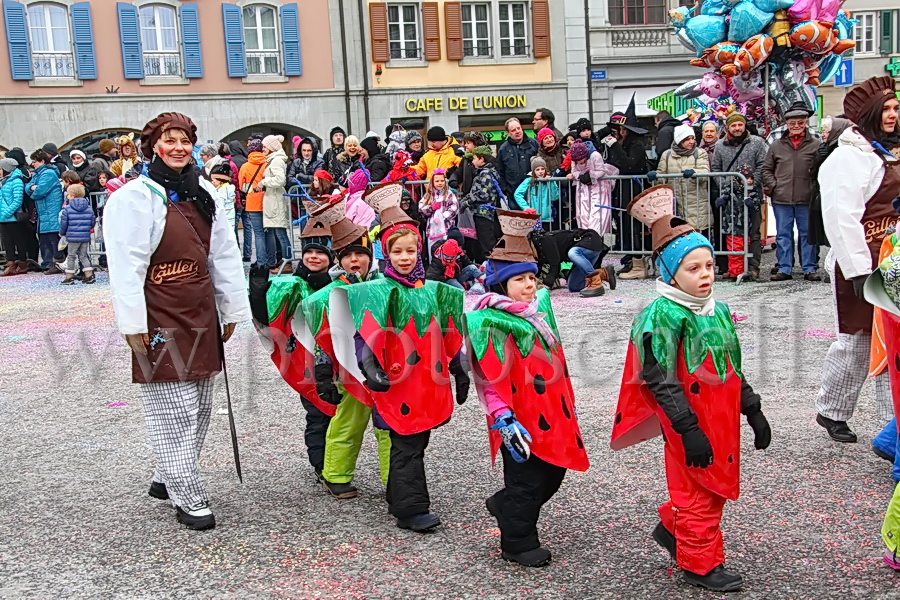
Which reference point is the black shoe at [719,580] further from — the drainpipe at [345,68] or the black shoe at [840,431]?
the drainpipe at [345,68]

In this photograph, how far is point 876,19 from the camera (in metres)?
37.6

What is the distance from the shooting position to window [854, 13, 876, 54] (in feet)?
123

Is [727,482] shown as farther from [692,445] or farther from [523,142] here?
[523,142]

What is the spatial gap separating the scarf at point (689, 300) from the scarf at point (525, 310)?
0.55m

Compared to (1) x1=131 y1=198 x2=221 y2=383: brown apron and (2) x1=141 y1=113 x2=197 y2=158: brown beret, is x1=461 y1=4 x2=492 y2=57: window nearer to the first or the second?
(2) x1=141 y1=113 x2=197 y2=158: brown beret

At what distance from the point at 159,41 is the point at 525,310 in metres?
26.5

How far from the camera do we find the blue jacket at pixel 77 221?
1459 cm

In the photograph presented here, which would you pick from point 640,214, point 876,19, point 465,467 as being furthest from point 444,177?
point 876,19

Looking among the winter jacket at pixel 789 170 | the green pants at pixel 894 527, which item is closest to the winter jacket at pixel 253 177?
the winter jacket at pixel 789 170

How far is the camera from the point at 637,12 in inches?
1271

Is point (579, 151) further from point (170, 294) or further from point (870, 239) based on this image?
point (170, 294)

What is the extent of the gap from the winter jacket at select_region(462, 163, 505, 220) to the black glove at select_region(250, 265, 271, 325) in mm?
6767

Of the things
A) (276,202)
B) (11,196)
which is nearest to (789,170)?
(276,202)

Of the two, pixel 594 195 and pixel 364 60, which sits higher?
pixel 364 60
